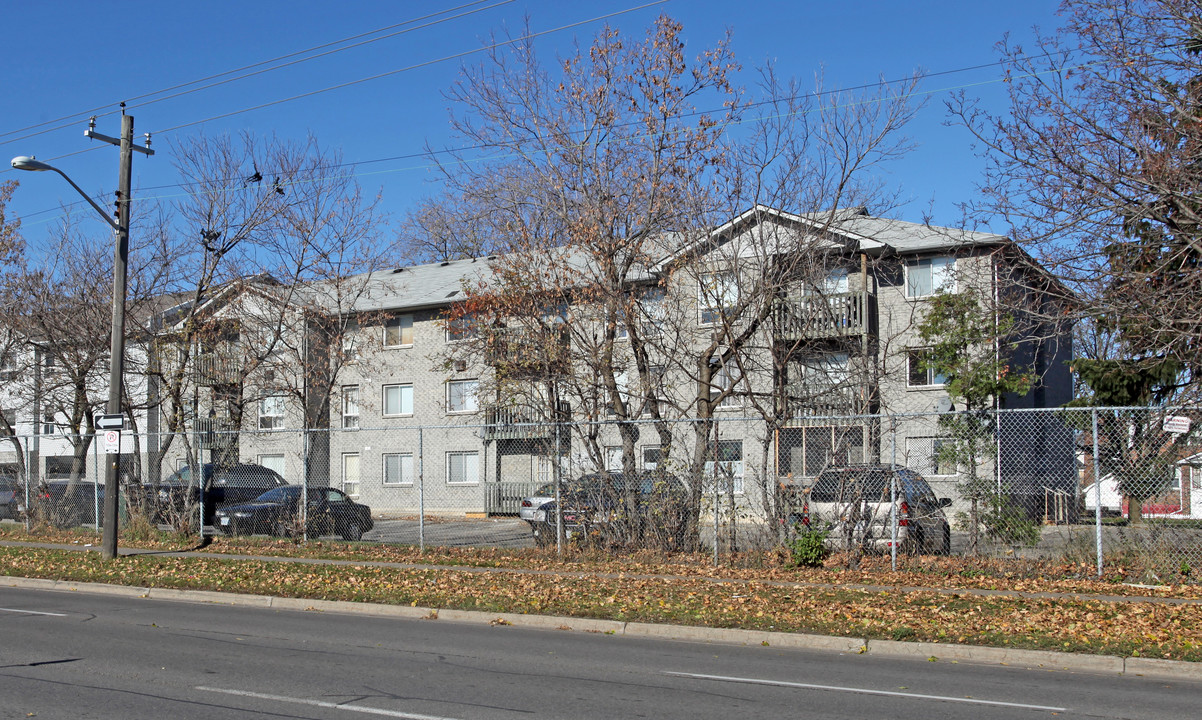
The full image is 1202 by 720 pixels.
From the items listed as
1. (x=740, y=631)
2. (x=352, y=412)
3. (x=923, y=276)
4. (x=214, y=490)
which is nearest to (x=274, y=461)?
(x=352, y=412)

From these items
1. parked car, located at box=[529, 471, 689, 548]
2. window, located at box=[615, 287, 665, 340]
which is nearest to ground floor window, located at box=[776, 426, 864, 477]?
parked car, located at box=[529, 471, 689, 548]

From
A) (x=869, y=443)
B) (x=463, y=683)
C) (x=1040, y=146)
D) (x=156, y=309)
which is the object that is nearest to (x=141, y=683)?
(x=463, y=683)

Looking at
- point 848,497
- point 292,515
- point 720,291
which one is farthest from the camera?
point 292,515

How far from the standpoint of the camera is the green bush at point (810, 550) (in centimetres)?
1465

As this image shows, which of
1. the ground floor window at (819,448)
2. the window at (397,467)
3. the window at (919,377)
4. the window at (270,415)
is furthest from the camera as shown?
the window at (397,467)

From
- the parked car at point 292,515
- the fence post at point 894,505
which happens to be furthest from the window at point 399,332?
the fence post at point 894,505

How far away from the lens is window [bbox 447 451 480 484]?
34.8 m

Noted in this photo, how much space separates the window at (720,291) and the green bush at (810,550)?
4050 millimetres

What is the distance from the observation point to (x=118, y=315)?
17422 mm

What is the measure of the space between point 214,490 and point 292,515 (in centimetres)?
329

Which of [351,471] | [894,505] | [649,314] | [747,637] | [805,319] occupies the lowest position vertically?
[747,637]

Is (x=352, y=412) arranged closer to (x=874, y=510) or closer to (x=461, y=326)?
(x=461, y=326)

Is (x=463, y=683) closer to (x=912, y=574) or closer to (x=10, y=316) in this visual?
(x=912, y=574)

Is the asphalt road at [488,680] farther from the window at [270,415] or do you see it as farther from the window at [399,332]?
the window at [399,332]
